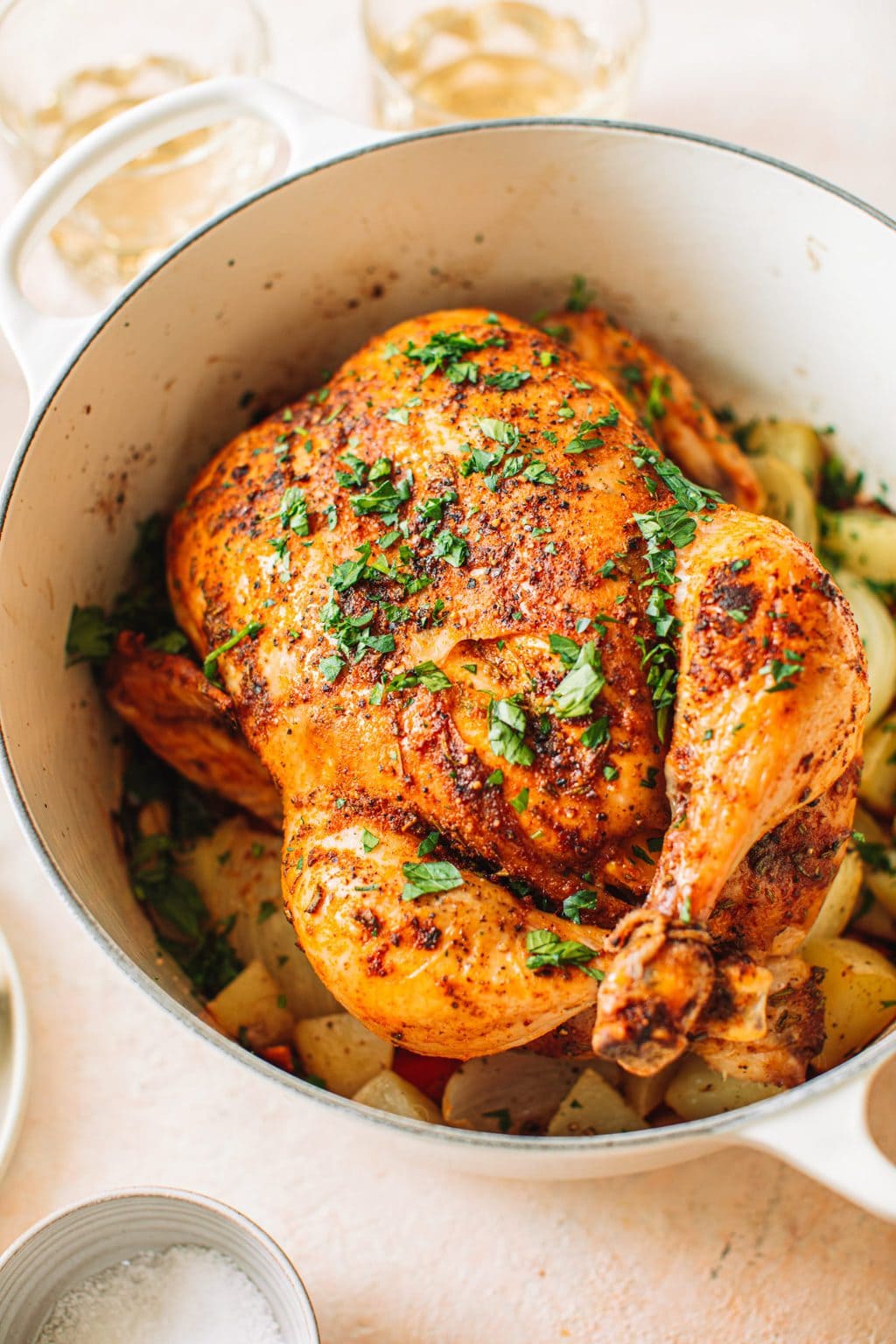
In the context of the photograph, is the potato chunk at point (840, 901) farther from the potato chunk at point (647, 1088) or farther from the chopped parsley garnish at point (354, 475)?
the chopped parsley garnish at point (354, 475)

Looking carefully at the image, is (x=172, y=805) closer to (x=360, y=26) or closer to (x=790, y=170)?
(x=790, y=170)

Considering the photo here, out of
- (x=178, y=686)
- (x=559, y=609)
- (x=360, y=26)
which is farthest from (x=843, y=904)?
(x=360, y=26)

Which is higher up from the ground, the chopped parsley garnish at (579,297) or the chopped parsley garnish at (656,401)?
the chopped parsley garnish at (579,297)

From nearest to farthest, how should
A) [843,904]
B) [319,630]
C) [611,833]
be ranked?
1. [611,833]
2. [319,630]
3. [843,904]

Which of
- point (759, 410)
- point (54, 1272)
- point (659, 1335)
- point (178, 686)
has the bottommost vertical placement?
point (659, 1335)

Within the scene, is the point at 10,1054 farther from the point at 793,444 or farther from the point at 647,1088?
the point at 793,444

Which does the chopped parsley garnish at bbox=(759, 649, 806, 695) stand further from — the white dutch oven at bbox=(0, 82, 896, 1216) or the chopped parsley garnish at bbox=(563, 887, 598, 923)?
the white dutch oven at bbox=(0, 82, 896, 1216)

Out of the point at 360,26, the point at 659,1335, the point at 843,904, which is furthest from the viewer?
the point at 360,26

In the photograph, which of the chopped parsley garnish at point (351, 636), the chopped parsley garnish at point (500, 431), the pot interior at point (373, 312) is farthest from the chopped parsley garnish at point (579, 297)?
the chopped parsley garnish at point (351, 636)
